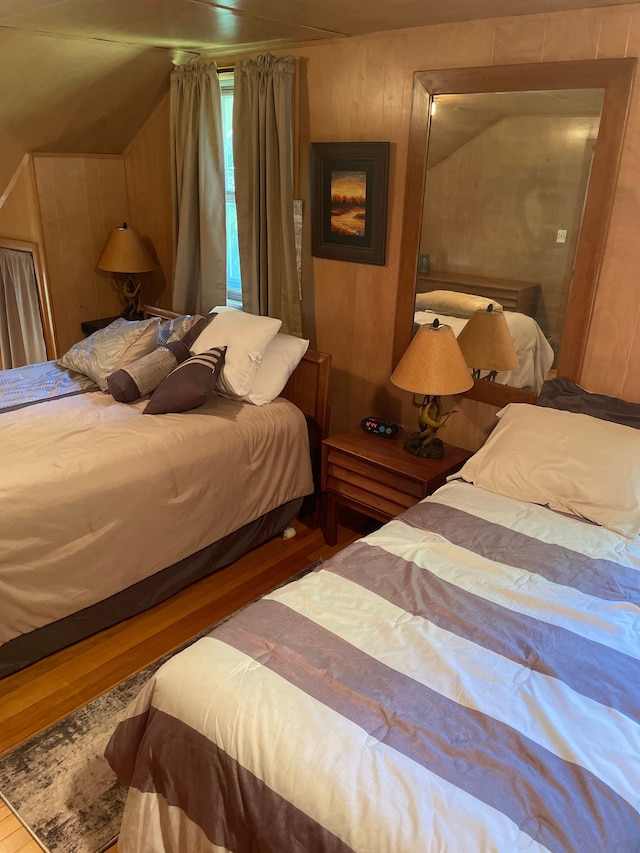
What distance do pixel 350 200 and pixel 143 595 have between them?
196cm

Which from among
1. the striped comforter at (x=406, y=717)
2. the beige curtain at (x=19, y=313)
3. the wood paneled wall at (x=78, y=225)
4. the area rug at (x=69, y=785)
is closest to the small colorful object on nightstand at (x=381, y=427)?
the striped comforter at (x=406, y=717)

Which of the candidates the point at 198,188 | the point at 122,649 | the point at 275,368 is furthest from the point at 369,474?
the point at 198,188

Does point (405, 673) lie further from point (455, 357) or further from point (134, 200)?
point (134, 200)

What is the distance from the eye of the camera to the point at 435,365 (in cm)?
242

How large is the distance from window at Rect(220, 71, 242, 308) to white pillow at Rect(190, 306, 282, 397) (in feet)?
2.99

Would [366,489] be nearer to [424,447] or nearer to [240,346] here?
[424,447]

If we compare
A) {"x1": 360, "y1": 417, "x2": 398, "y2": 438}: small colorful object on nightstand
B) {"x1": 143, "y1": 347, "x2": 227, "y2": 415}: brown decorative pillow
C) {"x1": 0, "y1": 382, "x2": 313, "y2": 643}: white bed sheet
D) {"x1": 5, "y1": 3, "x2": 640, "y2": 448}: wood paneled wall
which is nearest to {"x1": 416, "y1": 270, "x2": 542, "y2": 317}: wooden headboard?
{"x1": 5, "y1": 3, "x2": 640, "y2": 448}: wood paneled wall

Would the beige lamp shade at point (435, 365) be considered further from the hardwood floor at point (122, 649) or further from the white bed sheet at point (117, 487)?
the hardwood floor at point (122, 649)

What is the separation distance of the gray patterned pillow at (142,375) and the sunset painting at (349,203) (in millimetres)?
996

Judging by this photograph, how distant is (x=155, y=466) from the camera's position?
2.36 m

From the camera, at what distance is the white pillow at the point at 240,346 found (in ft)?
9.14

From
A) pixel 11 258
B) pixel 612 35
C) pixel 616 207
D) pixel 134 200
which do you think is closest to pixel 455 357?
pixel 616 207

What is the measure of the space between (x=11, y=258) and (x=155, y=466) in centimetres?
242

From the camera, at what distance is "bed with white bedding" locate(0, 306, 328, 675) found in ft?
6.88
